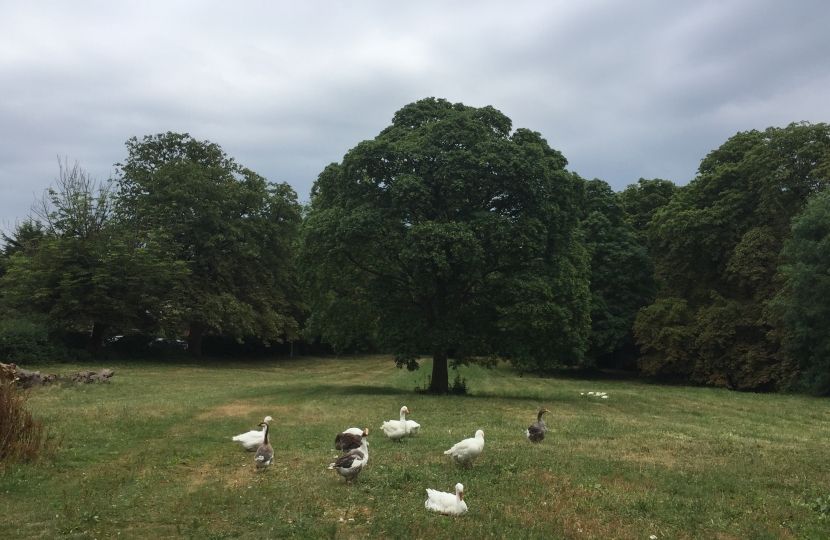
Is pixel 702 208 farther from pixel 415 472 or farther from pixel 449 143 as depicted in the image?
pixel 415 472

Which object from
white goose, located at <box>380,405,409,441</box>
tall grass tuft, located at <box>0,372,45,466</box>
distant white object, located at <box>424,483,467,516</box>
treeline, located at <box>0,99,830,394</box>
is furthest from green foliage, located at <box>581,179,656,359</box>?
tall grass tuft, located at <box>0,372,45,466</box>

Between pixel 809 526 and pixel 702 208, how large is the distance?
3950 cm

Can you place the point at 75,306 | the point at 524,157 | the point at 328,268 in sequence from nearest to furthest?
the point at 524,157
the point at 328,268
the point at 75,306

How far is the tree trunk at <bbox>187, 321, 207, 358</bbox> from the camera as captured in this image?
50.7m

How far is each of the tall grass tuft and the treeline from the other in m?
15.0

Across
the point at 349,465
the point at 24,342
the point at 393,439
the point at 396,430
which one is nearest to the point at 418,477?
the point at 349,465

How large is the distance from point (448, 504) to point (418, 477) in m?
2.19

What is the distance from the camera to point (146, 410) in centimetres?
2022

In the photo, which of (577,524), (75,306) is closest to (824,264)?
(577,524)

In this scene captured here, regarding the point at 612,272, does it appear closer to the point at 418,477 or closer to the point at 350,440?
the point at 350,440

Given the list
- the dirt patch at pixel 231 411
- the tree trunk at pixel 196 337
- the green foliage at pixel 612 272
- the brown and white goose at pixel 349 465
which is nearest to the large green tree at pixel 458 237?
the dirt patch at pixel 231 411

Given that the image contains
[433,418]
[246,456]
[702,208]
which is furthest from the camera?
[702,208]

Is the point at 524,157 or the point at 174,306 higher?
the point at 524,157

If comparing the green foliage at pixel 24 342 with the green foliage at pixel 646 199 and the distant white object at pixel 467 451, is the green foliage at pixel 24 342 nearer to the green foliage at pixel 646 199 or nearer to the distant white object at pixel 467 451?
the distant white object at pixel 467 451
